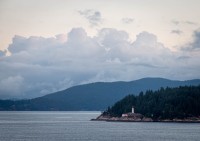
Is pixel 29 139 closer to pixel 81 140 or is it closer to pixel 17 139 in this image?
pixel 17 139

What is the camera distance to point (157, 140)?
128m

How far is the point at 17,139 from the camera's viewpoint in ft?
434

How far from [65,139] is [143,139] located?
22.2 metres

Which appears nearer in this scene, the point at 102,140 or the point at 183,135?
the point at 102,140

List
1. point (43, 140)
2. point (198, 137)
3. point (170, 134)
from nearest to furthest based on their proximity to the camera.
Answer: point (43, 140)
point (198, 137)
point (170, 134)

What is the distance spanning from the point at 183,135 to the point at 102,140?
3029cm

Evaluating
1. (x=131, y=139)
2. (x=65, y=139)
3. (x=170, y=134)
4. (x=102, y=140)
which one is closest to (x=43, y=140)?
(x=65, y=139)

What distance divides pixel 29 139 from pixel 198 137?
49636mm

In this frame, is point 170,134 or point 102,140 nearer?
point 102,140

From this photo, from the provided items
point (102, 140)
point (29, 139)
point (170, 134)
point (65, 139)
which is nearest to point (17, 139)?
point (29, 139)

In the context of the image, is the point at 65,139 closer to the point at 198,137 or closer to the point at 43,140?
the point at 43,140

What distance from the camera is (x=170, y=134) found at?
5861 inches

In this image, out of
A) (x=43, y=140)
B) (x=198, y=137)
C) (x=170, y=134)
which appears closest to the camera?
(x=43, y=140)

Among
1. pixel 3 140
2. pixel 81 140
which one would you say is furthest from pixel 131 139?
pixel 3 140
